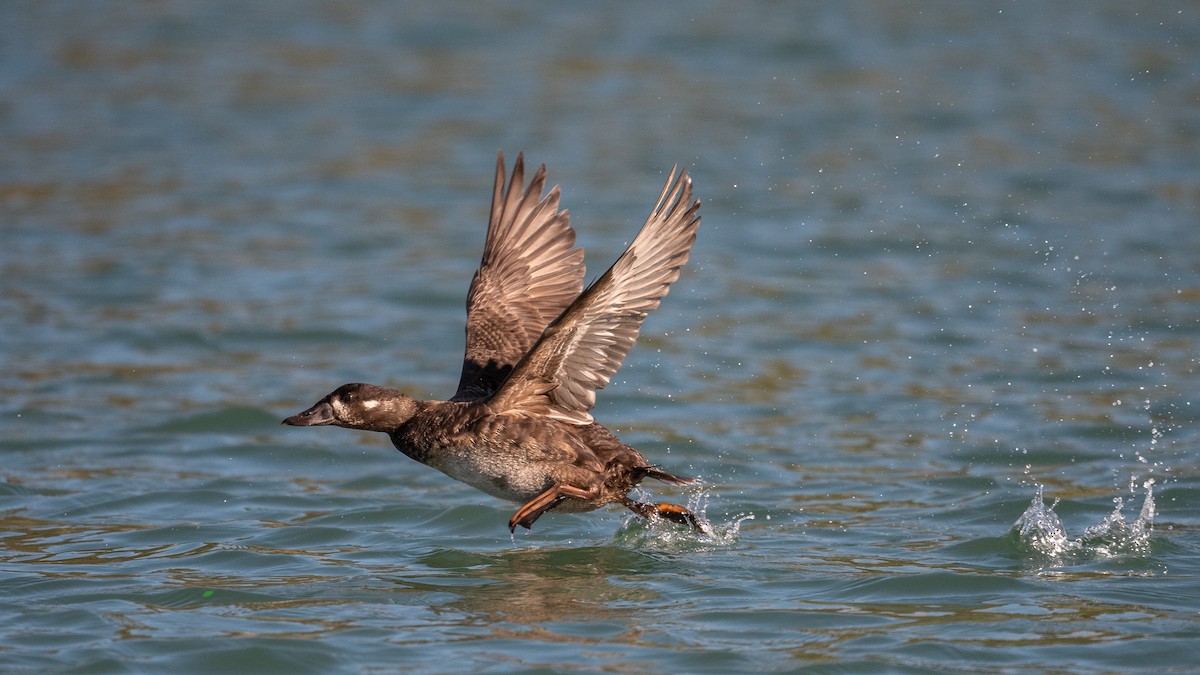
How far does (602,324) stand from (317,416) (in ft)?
4.57

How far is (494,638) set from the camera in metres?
5.75

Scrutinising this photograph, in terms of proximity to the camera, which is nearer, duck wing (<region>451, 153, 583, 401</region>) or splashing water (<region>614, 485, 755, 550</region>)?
splashing water (<region>614, 485, 755, 550</region>)

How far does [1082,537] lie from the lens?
6.90 metres

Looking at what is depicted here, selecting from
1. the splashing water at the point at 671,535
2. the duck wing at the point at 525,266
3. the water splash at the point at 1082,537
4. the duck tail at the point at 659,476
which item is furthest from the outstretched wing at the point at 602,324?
the water splash at the point at 1082,537

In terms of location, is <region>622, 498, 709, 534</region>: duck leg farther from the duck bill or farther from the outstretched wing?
the duck bill

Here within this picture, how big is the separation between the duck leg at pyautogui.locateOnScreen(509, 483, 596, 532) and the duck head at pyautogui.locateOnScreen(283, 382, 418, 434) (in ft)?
2.49

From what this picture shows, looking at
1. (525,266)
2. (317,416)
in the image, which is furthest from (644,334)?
(317,416)

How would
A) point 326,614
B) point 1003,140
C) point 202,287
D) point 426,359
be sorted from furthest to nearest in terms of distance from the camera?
1. point 1003,140
2. point 202,287
3. point 426,359
4. point 326,614

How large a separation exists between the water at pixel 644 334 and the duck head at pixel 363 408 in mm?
649

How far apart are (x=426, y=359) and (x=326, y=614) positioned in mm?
4386

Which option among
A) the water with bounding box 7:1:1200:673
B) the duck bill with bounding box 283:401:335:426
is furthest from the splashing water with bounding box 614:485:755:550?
the duck bill with bounding box 283:401:335:426

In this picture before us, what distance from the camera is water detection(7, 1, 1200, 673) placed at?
6.10m

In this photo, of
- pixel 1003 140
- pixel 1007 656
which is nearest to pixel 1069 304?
pixel 1003 140

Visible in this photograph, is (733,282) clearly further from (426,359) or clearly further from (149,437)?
(149,437)
